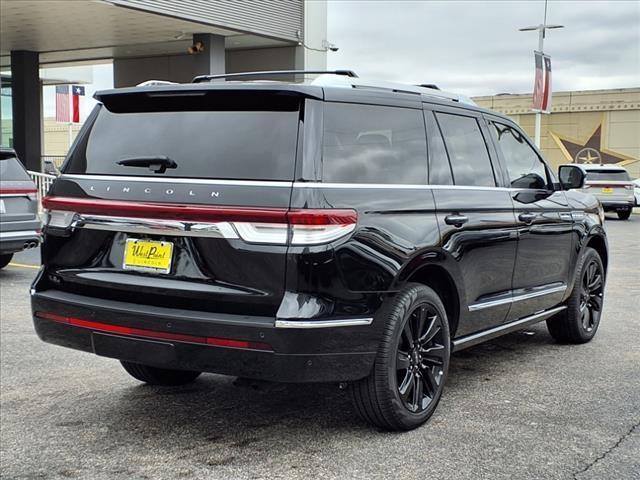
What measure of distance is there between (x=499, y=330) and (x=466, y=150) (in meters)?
1.20

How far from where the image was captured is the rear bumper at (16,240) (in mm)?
9641

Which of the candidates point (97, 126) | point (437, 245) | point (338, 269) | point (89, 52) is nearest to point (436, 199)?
point (437, 245)

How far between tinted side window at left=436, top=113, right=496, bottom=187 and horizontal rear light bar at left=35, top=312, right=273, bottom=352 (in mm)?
1804

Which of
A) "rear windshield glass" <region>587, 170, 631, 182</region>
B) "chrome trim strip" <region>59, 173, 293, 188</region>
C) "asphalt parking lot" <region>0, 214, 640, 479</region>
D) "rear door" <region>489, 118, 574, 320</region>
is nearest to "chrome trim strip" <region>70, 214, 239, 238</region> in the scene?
"chrome trim strip" <region>59, 173, 293, 188</region>

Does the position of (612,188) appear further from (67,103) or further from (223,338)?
(223,338)

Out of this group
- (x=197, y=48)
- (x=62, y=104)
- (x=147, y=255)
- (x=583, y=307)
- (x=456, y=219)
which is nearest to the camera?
(x=147, y=255)

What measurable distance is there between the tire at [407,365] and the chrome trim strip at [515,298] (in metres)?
0.45

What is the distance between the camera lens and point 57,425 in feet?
14.9

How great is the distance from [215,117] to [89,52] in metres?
23.4

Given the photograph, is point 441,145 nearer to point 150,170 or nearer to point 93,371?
point 150,170

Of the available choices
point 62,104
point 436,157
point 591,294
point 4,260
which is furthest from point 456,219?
point 62,104

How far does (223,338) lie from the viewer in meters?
3.79

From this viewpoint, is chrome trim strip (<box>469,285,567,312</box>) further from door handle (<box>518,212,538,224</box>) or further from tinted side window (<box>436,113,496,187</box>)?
tinted side window (<box>436,113,496,187</box>)

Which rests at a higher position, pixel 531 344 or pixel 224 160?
pixel 224 160
